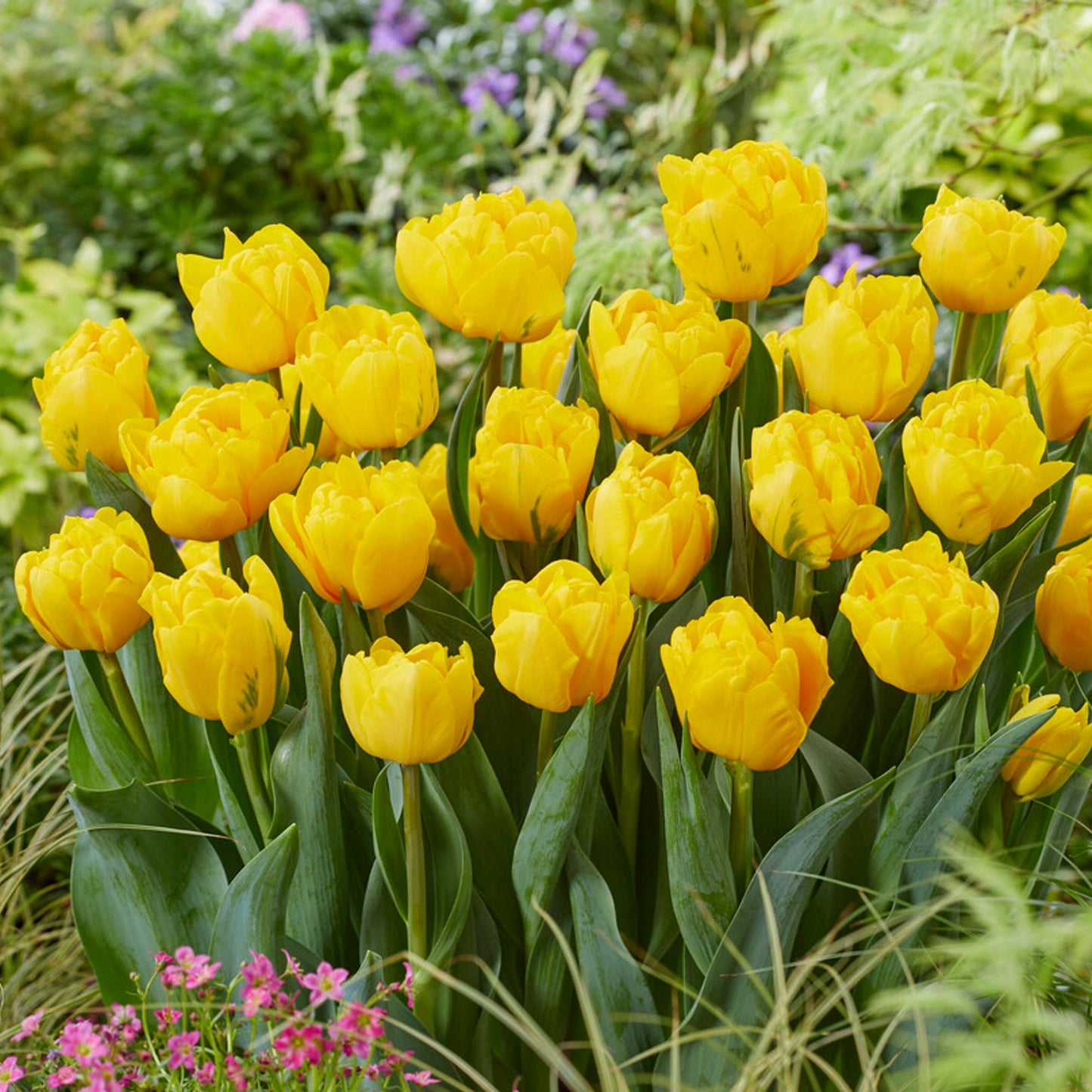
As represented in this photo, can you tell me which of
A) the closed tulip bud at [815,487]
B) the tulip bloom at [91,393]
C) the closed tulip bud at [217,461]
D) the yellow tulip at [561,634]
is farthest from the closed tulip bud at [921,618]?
the tulip bloom at [91,393]

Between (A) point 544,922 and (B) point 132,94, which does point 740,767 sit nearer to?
(A) point 544,922

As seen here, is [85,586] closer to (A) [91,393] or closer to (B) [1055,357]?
(A) [91,393]

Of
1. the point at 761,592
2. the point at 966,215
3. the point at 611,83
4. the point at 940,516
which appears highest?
the point at 966,215

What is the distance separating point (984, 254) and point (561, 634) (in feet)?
1.26

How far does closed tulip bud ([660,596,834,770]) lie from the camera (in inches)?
26.3

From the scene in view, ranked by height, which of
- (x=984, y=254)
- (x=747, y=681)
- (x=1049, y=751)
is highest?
(x=984, y=254)

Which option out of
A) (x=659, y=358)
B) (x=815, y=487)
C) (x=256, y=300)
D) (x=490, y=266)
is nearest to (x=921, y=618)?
(x=815, y=487)

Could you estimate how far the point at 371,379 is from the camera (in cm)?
79

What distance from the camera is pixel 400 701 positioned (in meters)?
0.68

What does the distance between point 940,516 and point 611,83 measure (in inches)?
143

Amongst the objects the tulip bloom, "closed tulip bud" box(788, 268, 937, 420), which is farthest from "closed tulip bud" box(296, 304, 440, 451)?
"closed tulip bud" box(788, 268, 937, 420)

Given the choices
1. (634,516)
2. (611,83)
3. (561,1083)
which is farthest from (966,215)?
(611,83)

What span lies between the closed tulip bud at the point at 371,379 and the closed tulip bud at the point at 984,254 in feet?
1.11

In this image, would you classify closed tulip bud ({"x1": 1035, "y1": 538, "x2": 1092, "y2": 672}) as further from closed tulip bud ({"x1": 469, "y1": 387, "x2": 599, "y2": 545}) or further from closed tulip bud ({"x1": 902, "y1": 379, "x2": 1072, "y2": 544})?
closed tulip bud ({"x1": 469, "y1": 387, "x2": 599, "y2": 545})
